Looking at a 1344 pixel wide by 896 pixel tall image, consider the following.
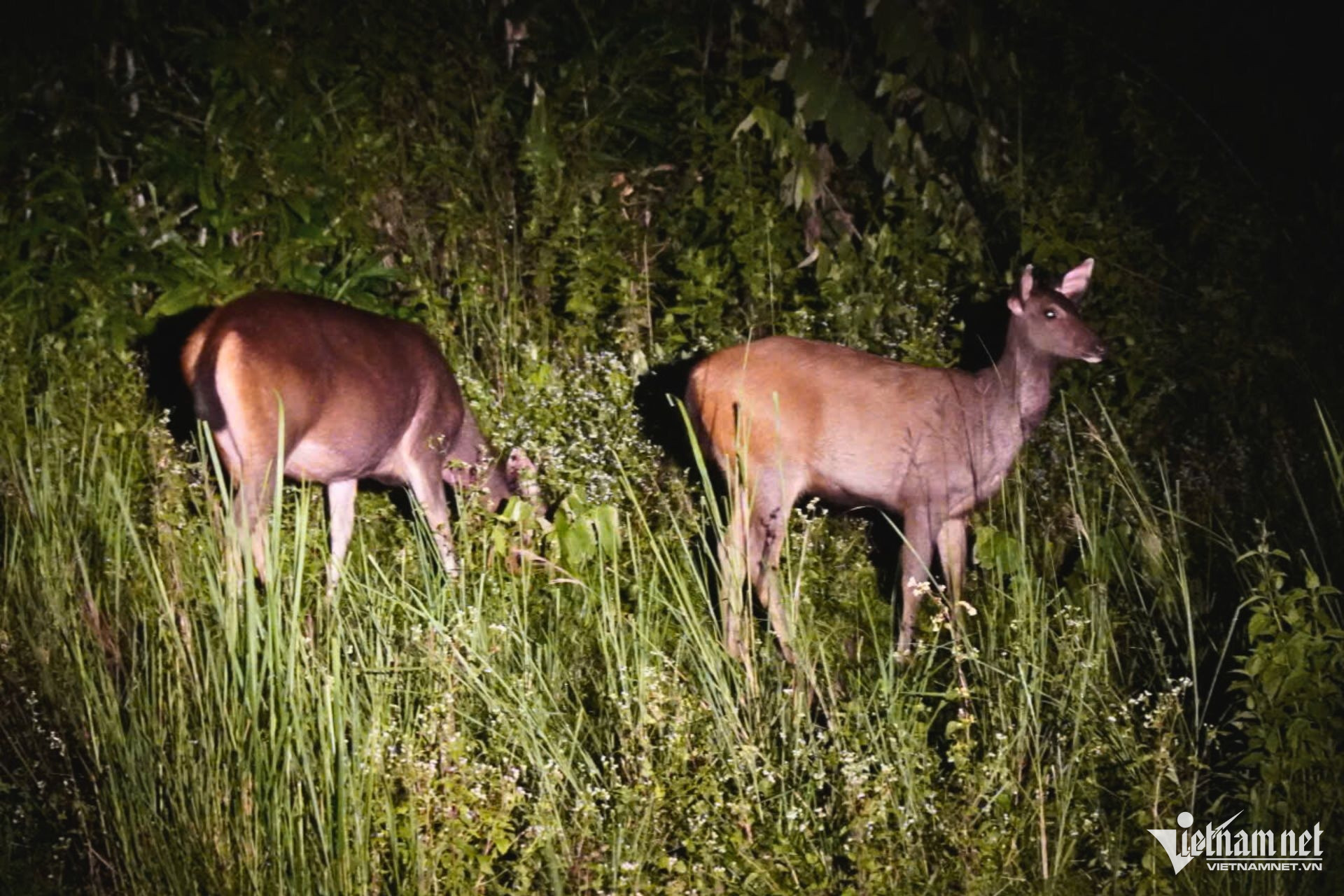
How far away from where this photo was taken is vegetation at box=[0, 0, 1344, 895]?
408 cm

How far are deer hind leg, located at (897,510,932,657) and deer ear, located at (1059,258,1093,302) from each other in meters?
1.19

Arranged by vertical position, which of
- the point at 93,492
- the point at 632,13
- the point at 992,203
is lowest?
the point at 93,492

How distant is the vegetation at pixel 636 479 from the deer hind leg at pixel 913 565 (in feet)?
0.41

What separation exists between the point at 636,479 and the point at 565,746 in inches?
97.6

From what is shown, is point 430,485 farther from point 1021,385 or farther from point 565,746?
point 565,746

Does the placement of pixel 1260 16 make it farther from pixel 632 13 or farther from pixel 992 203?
pixel 632 13

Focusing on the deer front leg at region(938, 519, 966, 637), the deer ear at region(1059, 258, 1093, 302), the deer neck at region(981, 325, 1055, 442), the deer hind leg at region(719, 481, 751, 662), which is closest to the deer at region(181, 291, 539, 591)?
the deer hind leg at region(719, 481, 751, 662)

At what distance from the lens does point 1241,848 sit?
4.05 metres

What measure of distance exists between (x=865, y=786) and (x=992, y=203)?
465 cm

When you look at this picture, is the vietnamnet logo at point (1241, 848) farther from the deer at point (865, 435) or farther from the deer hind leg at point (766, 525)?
the deer hind leg at point (766, 525)

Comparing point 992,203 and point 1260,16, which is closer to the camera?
point 992,203

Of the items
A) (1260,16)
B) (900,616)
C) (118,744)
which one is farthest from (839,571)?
(1260,16)

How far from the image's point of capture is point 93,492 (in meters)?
5.96

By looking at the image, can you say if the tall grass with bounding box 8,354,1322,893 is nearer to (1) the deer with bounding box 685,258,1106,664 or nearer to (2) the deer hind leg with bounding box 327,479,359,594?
(1) the deer with bounding box 685,258,1106,664
